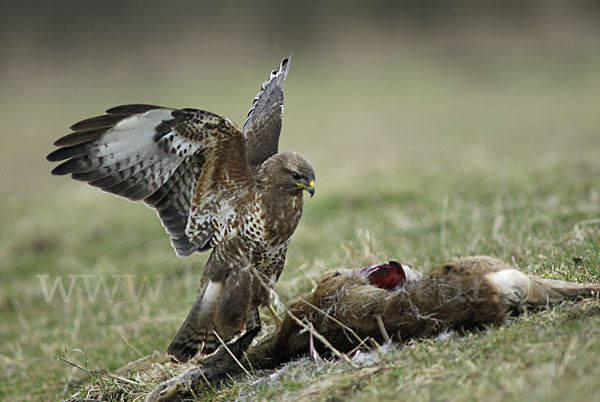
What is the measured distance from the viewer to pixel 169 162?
12.6 feet

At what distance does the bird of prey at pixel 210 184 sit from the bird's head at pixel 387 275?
0.57 m

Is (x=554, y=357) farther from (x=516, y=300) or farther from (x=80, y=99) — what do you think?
(x=80, y=99)

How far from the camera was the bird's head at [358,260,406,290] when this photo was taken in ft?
11.0

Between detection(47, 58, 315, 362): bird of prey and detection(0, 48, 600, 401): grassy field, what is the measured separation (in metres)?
0.54

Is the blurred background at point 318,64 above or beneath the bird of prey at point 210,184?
above

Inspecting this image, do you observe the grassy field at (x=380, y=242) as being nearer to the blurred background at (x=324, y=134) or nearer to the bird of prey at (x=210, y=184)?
the blurred background at (x=324, y=134)

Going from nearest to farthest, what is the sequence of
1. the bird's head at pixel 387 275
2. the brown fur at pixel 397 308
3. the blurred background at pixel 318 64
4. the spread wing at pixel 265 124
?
the brown fur at pixel 397 308 → the bird's head at pixel 387 275 → the spread wing at pixel 265 124 → the blurred background at pixel 318 64

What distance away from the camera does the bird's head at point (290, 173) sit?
3.70 meters

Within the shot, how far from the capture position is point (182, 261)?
22.3 ft

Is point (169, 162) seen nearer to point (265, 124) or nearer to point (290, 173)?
Result: point (290, 173)

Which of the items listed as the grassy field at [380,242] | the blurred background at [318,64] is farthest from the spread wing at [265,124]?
the blurred background at [318,64]

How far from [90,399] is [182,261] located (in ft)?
11.1

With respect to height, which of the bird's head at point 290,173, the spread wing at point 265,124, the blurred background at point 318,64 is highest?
the blurred background at point 318,64

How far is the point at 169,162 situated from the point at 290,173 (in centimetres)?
73
